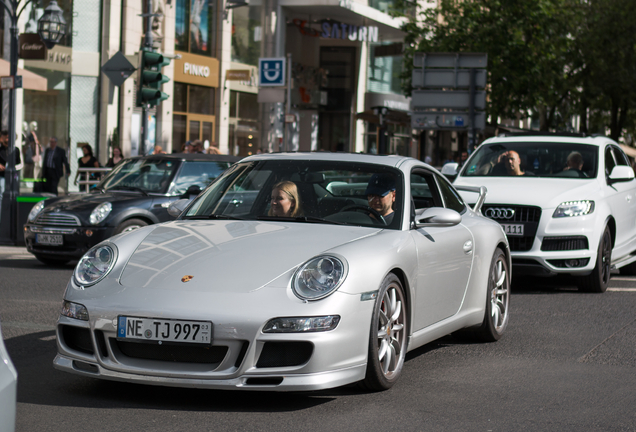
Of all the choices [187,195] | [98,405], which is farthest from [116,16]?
[98,405]

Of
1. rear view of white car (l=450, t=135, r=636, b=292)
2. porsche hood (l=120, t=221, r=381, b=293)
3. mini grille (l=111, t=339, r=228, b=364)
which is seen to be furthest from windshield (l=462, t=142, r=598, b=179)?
mini grille (l=111, t=339, r=228, b=364)

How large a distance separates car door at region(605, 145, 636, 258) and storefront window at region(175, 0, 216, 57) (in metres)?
21.3

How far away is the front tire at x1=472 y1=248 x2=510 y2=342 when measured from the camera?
717 centimetres

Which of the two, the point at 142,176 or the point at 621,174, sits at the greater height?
the point at 621,174

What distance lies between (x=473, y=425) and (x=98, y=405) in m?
1.88

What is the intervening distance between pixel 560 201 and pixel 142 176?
18.6 ft

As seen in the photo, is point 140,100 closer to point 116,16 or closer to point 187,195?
point 187,195

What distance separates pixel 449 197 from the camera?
23.2ft

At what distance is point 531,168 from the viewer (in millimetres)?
11523

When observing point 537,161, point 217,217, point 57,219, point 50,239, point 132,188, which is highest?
point 537,161

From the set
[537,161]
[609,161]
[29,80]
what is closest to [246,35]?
[29,80]

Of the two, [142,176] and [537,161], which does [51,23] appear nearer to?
[142,176]

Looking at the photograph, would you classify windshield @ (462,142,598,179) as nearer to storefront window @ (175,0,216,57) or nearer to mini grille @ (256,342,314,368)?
mini grille @ (256,342,314,368)

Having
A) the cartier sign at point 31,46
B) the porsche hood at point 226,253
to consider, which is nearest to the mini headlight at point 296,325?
the porsche hood at point 226,253
